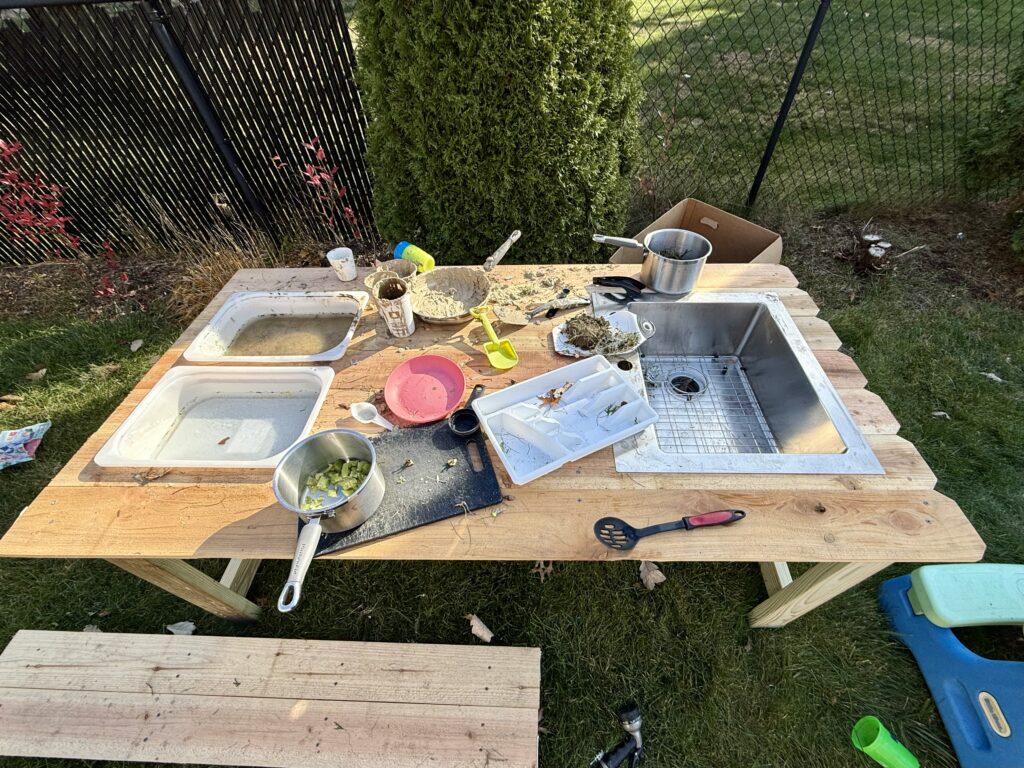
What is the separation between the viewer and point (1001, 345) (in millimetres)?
3479

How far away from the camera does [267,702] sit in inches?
66.0

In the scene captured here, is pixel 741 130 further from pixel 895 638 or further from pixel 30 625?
pixel 30 625

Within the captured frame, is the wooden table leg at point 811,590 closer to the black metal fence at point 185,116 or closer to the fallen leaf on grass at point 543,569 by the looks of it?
the fallen leaf on grass at point 543,569

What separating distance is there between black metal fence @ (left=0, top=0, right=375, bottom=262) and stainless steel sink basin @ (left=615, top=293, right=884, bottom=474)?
3284mm

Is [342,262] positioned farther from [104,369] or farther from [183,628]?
[104,369]

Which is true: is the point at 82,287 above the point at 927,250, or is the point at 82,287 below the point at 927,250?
above

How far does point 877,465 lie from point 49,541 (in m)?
2.79

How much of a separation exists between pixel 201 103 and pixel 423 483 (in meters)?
3.93

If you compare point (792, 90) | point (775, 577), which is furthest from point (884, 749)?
point (792, 90)

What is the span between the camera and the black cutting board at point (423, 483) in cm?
144

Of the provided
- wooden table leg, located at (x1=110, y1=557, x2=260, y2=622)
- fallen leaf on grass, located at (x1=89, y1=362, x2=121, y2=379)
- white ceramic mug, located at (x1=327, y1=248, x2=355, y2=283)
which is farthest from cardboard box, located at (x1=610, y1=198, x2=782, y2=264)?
fallen leaf on grass, located at (x1=89, y1=362, x2=121, y2=379)

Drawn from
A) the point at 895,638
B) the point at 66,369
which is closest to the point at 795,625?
the point at 895,638

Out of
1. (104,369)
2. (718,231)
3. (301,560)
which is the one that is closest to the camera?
(301,560)

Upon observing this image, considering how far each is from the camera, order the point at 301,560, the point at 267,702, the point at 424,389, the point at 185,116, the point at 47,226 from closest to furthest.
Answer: the point at 301,560
the point at 267,702
the point at 424,389
the point at 185,116
the point at 47,226
